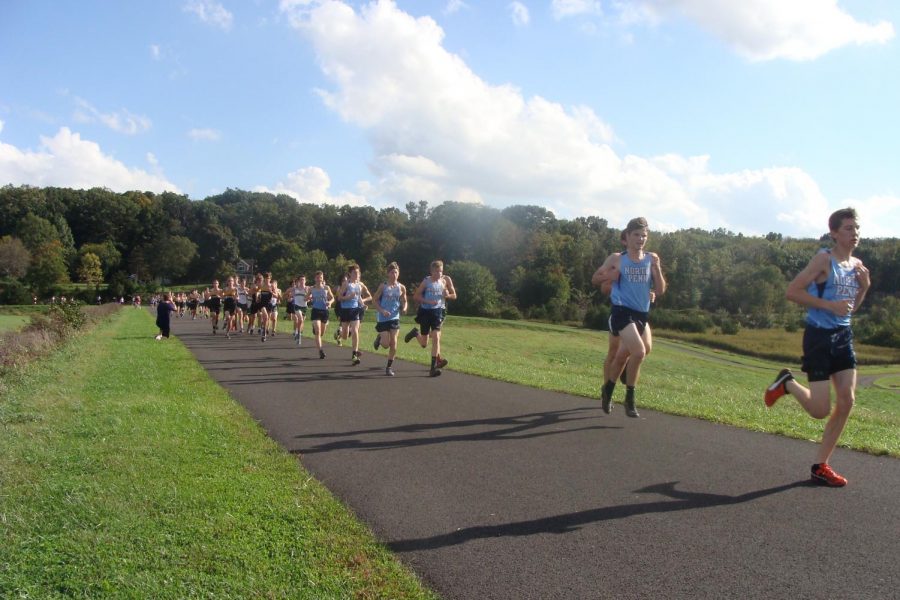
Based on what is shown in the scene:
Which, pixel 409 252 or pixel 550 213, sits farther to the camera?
pixel 550 213

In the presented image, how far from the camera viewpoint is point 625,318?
7195 mm

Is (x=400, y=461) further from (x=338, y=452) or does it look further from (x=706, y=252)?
(x=706, y=252)

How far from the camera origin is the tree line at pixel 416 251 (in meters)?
84.4

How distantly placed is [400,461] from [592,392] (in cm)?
449

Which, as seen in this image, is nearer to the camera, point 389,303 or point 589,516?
point 589,516

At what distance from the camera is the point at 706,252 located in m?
97.1

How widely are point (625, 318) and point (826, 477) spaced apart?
2.63 m

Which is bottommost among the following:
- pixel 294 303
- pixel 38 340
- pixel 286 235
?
pixel 38 340

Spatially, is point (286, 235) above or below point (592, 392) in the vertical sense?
above

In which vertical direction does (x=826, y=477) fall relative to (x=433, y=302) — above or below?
below

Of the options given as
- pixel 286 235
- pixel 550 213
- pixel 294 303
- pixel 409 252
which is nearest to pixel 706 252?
pixel 550 213

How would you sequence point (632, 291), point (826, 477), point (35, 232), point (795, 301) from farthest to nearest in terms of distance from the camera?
point (35, 232), point (632, 291), point (795, 301), point (826, 477)

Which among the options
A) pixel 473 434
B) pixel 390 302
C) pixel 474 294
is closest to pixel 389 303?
pixel 390 302

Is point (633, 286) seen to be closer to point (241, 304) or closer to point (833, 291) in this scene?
point (833, 291)
